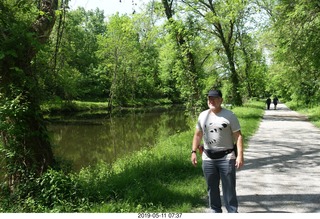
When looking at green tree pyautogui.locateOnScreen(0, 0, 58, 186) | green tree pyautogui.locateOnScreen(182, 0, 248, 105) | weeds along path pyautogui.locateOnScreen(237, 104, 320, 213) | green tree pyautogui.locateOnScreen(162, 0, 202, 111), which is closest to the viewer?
weeds along path pyautogui.locateOnScreen(237, 104, 320, 213)

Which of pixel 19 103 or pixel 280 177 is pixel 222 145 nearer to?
pixel 19 103

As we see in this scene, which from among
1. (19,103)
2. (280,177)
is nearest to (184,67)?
(280,177)

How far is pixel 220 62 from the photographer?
3412 cm

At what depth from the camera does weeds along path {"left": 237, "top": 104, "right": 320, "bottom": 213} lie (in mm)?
6277

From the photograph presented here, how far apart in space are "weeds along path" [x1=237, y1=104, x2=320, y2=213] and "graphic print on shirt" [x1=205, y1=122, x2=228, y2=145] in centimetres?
164

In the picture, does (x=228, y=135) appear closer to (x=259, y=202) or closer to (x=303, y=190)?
(x=259, y=202)

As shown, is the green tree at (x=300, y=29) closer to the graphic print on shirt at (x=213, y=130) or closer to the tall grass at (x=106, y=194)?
the tall grass at (x=106, y=194)

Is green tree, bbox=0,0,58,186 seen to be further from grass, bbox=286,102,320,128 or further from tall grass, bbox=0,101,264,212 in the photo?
grass, bbox=286,102,320,128

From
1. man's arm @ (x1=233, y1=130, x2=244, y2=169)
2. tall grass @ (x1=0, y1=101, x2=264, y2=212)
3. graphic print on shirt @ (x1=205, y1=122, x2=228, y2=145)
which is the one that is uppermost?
graphic print on shirt @ (x1=205, y1=122, x2=228, y2=145)

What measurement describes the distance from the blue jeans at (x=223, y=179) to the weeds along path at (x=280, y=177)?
88 cm

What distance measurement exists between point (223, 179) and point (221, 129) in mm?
747

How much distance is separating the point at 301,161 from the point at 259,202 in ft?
15.0

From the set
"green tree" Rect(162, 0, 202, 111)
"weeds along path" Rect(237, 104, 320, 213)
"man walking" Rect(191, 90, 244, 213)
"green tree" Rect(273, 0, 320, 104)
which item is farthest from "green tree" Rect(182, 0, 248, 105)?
"man walking" Rect(191, 90, 244, 213)

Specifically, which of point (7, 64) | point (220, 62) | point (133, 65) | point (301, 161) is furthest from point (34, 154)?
point (133, 65)
